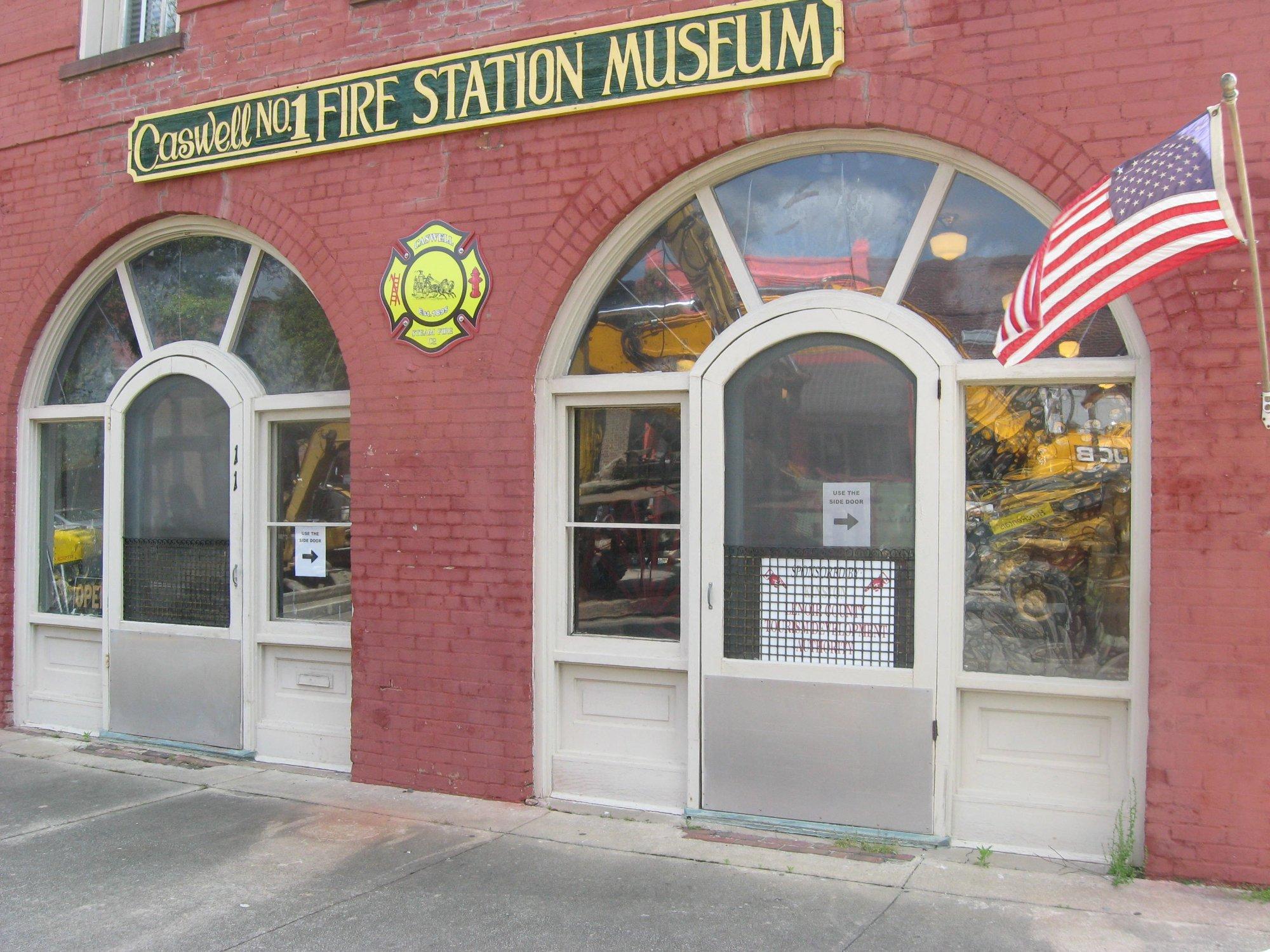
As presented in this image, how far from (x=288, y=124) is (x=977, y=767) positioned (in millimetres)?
5083

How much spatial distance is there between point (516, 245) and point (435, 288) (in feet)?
1.70

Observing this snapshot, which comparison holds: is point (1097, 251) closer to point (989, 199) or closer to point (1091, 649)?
point (989, 199)

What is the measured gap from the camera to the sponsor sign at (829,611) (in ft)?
17.0

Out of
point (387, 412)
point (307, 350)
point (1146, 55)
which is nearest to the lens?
point (1146, 55)

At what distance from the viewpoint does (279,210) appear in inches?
257

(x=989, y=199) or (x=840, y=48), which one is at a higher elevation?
(x=840, y=48)

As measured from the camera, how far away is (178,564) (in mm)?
7133

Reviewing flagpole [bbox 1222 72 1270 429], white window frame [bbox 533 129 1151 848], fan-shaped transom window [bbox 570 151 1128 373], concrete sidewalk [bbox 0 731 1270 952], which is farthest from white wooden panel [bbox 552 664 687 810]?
flagpole [bbox 1222 72 1270 429]

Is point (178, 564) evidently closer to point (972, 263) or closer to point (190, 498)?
point (190, 498)

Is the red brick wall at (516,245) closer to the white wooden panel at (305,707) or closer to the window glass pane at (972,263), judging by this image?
the window glass pane at (972,263)

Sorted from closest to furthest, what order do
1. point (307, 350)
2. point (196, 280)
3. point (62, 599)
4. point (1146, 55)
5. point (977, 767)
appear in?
1. point (1146, 55)
2. point (977, 767)
3. point (307, 350)
4. point (196, 280)
5. point (62, 599)

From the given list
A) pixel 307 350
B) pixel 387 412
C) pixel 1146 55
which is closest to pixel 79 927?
pixel 387 412

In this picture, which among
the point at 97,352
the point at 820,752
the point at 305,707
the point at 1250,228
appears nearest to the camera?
the point at 1250,228

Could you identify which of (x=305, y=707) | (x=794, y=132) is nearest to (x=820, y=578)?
(x=794, y=132)
